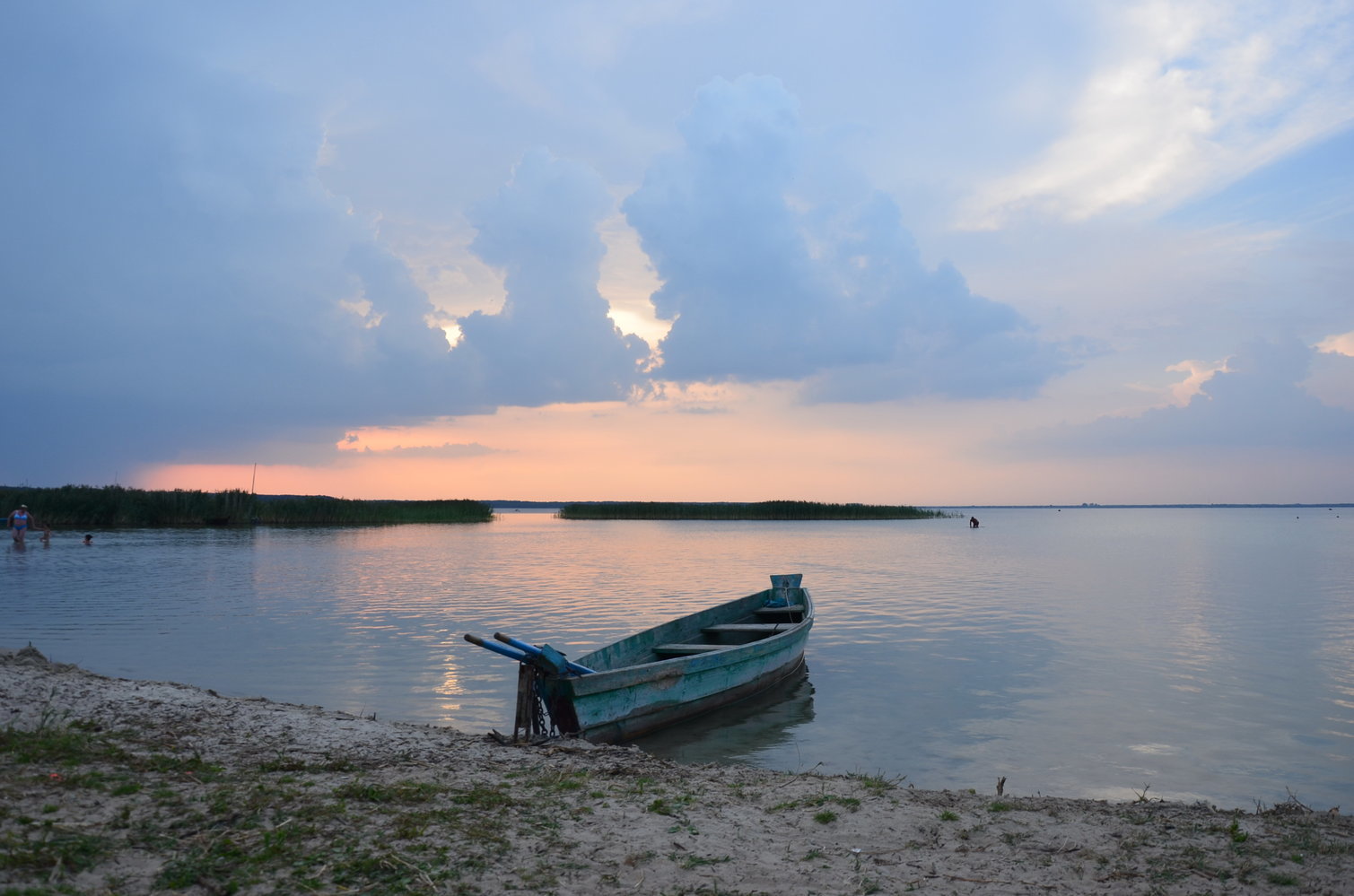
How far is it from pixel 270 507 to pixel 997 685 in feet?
199

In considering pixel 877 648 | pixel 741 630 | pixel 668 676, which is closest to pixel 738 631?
pixel 741 630

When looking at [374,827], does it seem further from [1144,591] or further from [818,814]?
[1144,591]

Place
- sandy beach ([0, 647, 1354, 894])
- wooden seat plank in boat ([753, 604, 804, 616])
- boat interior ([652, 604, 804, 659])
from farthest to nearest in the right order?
wooden seat plank in boat ([753, 604, 804, 616])
boat interior ([652, 604, 804, 659])
sandy beach ([0, 647, 1354, 894])

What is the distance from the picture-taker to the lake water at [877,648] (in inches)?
398

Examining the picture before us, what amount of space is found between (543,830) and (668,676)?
4891 mm

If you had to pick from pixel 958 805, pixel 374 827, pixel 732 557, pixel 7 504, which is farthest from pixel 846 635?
pixel 7 504

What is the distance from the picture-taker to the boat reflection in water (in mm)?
10070

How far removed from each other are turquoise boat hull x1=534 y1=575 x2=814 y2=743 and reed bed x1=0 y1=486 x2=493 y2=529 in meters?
48.8

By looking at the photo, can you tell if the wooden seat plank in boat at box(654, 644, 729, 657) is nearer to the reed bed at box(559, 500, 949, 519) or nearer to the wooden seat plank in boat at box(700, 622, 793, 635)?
the wooden seat plank in boat at box(700, 622, 793, 635)

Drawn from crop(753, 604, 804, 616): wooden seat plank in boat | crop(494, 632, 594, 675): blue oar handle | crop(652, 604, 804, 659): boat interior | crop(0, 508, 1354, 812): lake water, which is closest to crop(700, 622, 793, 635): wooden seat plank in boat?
crop(652, 604, 804, 659): boat interior

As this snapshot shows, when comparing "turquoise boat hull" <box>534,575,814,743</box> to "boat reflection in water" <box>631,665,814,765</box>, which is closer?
"turquoise boat hull" <box>534,575,814,743</box>

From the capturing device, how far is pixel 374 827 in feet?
18.0

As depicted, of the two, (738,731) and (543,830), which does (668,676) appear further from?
(543,830)

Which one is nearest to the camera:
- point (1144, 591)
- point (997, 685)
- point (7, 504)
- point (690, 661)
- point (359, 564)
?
point (690, 661)
